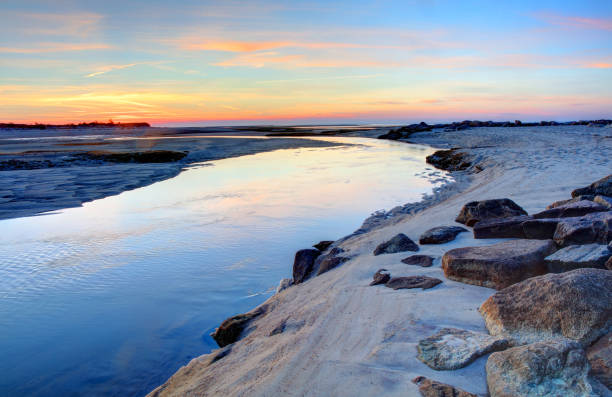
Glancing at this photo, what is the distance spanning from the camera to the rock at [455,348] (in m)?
2.28

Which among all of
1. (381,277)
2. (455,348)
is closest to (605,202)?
(381,277)

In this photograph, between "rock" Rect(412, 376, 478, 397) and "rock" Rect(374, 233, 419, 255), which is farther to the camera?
"rock" Rect(374, 233, 419, 255)

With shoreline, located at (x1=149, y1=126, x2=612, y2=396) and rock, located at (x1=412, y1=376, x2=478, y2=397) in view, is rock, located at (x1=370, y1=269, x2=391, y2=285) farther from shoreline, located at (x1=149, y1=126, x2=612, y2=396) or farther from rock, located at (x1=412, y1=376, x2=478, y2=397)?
rock, located at (x1=412, y1=376, x2=478, y2=397)

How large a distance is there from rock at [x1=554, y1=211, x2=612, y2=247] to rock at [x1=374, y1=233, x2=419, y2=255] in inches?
62.8

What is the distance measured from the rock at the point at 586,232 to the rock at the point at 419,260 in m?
1.21

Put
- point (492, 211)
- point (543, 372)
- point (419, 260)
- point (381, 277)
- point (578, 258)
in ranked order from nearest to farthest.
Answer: point (543, 372), point (578, 258), point (381, 277), point (419, 260), point (492, 211)

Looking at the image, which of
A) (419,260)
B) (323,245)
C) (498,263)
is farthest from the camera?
(323,245)

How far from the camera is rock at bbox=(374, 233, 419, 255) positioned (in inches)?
193

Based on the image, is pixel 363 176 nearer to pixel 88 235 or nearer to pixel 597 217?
pixel 88 235

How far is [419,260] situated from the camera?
14.3 ft

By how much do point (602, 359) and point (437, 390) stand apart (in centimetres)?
88

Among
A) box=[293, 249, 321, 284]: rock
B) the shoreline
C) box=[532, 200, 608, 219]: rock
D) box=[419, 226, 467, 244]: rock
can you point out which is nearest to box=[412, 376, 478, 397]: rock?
A: the shoreline

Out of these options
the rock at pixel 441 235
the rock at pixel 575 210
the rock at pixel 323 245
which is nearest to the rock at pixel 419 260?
the rock at pixel 441 235

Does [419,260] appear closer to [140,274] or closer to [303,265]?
[303,265]
